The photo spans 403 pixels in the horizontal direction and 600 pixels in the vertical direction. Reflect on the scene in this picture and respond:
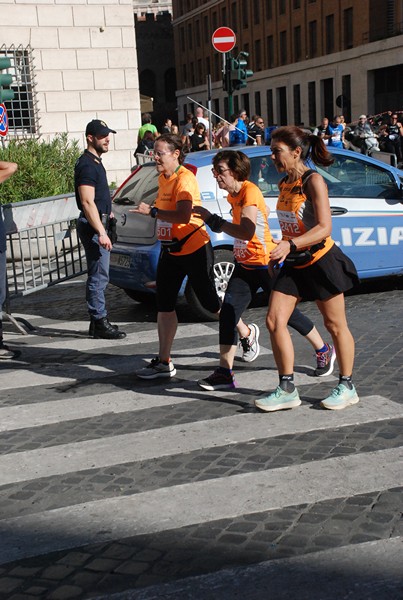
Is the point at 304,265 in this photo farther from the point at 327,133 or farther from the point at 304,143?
the point at 327,133

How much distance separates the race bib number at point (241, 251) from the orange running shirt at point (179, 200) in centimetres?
34

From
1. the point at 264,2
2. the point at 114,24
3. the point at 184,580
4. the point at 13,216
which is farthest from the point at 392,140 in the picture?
the point at 264,2

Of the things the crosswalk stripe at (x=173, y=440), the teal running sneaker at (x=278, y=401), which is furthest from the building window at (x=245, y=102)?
the crosswalk stripe at (x=173, y=440)

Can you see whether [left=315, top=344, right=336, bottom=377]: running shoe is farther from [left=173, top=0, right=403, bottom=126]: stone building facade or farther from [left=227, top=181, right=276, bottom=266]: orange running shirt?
[left=173, top=0, right=403, bottom=126]: stone building facade

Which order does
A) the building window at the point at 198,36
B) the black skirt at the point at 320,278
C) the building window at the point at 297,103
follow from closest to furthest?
the black skirt at the point at 320,278 → the building window at the point at 297,103 → the building window at the point at 198,36

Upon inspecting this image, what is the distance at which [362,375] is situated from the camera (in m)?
6.38

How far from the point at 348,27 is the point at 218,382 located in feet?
167

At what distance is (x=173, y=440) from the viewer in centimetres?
516

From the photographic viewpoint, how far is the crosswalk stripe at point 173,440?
190 inches

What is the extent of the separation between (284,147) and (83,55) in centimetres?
1527

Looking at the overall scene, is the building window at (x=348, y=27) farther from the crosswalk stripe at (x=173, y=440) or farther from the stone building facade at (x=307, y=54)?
the crosswalk stripe at (x=173, y=440)

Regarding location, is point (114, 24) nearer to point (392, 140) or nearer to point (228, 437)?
point (392, 140)

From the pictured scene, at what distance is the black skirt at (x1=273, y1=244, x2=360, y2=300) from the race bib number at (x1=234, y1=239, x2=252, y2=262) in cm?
67

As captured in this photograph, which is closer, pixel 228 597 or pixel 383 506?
pixel 228 597
